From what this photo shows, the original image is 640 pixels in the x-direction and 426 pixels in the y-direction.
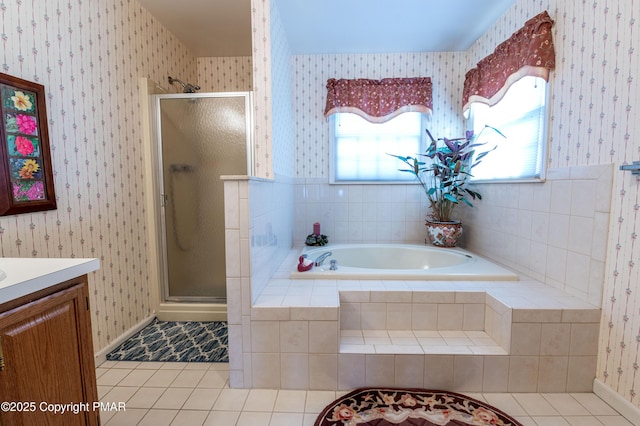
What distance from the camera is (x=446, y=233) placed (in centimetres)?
270

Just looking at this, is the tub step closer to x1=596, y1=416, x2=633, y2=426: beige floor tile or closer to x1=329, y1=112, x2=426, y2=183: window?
x1=596, y1=416, x2=633, y2=426: beige floor tile

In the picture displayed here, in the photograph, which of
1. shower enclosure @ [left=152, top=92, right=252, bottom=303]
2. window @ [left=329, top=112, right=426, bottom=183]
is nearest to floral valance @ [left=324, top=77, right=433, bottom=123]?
window @ [left=329, top=112, right=426, bottom=183]

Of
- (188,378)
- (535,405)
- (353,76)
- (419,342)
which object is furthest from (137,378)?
(353,76)

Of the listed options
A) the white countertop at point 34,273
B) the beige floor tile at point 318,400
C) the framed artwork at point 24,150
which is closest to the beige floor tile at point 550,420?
the beige floor tile at point 318,400

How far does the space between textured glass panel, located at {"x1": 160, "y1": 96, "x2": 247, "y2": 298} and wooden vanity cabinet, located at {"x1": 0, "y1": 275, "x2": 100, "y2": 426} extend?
56.3 inches

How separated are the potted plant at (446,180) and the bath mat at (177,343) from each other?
2071 mm

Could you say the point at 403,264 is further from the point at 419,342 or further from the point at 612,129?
the point at 612,129

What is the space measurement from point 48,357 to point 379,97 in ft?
9.41

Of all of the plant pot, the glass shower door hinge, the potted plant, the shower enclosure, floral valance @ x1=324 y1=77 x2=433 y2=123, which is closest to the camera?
the glass shower door hinge

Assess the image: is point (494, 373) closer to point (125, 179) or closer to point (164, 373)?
point (164, 373)

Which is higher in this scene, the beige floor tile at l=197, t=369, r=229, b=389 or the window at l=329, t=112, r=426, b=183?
the window at l=329, t=112, r=426, b=183

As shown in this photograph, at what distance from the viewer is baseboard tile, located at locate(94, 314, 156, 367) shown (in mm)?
1783

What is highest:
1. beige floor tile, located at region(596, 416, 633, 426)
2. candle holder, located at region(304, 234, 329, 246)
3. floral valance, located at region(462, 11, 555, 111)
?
floral valance, located at region(462, 11, 555, 111)

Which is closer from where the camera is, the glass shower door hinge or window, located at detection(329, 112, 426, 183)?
the glass shower door hinge
